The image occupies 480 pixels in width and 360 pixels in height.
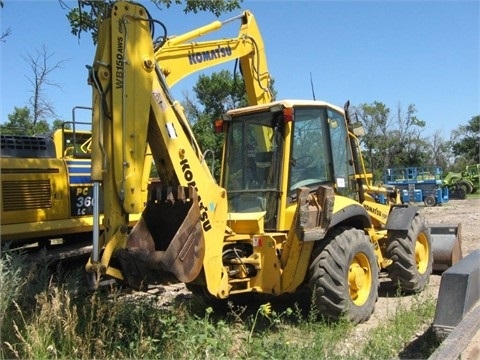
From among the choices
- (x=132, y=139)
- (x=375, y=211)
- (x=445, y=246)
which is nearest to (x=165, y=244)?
(x=132, y=139)

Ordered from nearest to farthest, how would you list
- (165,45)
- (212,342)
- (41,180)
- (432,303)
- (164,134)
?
1. (212,342)
2. (164,134)
3. (165,45)
4. (432,303)
5. (41,180)

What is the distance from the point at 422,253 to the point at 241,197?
3.28 meters

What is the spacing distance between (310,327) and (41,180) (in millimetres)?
4091

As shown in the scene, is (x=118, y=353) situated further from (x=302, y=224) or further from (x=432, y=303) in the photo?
(x=432, y=303)

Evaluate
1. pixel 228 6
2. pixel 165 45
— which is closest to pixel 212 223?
pixel 165 45

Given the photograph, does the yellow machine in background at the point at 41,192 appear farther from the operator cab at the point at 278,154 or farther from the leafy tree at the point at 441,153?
the leafy tree at the point at 441,153

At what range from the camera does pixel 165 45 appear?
578 centimetres

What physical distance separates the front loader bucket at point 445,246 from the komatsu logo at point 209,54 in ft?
15.2

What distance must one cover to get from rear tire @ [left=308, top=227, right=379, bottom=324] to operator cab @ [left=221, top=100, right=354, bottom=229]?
64 cm

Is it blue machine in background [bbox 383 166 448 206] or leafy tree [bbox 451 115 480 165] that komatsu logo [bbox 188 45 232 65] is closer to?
blue machine in background [bbox 383 166 448 206]

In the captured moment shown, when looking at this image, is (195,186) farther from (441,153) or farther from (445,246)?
(441,153)

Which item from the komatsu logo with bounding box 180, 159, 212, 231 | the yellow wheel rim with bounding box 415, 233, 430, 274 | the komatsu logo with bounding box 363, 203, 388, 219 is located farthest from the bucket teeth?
the yellow wheel rim with bounding box 415, 233, 430, 274

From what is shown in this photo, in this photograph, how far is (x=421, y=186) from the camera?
2800 cm

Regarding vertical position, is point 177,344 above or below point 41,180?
below
